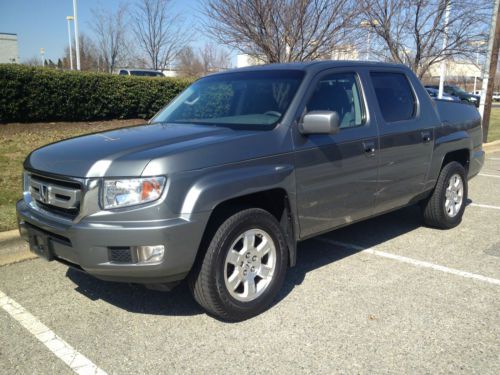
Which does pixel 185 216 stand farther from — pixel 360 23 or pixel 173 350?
pixel 360 23

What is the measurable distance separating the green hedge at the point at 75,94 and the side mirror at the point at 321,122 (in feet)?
→ 31.9

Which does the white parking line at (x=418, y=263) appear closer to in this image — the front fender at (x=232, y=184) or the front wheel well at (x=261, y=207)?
the front wheel well at (x=261, y=207)

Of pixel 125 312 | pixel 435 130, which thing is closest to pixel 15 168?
pixel 125 312

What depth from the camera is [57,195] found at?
3430 mm

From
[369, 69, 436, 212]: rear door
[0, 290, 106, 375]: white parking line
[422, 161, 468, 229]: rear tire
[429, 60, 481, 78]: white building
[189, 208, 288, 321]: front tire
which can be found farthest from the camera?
[429, 60, 481, 78]: white building

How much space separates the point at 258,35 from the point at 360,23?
2.93m

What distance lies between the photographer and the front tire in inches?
134

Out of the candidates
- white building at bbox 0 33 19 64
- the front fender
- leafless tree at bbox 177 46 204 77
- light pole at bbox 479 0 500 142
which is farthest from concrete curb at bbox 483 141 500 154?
white building at bbox 0 33 19 64

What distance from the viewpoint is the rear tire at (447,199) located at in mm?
5684

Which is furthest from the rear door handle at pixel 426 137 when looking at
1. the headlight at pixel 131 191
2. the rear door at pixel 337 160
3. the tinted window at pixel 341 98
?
the headlight at pixel 131 191

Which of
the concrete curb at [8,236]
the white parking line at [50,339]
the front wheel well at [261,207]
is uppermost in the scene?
the front wheel well at [261,207]

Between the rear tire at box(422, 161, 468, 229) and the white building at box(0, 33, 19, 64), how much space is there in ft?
128

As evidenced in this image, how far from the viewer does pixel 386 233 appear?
5.79 meters

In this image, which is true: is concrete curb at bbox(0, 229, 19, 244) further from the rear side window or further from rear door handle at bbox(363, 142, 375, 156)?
the rear side window
